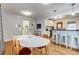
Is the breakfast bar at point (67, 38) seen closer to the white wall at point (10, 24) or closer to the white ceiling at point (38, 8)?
the white ceiling at point (38, 8)

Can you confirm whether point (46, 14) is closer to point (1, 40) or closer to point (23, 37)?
point (23, 37)

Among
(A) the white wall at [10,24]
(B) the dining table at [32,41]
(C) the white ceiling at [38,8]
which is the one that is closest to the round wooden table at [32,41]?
(B) the dining table at [32,41]

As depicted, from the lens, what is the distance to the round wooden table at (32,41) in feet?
4.45

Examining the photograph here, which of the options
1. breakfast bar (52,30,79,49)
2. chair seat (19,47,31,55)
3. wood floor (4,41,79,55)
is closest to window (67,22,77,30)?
breakfast bar (52,30,79,49)

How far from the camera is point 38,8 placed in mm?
1329

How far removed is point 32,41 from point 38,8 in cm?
53

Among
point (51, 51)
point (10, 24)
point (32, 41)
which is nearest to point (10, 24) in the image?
point (10, 24)

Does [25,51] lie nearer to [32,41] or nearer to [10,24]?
[32,41]

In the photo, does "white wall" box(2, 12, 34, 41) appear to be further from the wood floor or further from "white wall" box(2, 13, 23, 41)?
the wood floor

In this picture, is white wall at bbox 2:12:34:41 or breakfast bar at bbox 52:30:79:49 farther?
breakfast bar at bbox 52:30:79:49

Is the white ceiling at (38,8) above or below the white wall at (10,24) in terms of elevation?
above

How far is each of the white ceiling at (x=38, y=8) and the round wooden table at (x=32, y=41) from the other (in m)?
0.35

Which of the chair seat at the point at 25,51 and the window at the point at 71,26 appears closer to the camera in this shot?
the chair seat at the point at 25,51

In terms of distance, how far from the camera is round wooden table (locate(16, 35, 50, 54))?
1.35m
